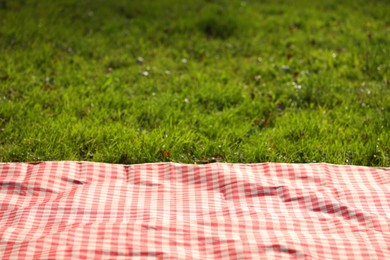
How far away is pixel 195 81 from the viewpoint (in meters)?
5.66

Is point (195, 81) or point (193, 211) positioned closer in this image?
point (193, 211)

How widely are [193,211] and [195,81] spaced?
237 cm

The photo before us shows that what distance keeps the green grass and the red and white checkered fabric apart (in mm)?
501

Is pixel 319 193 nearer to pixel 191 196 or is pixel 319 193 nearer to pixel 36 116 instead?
pixel 191 196

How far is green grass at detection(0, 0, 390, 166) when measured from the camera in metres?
4.55

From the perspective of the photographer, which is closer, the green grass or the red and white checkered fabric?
the red and white checkered fabric

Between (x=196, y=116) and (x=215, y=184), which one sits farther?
(x=196, y=116)

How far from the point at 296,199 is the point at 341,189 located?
0.32 metres

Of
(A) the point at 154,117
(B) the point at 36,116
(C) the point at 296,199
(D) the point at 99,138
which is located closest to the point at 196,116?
(A) the point at 154,117

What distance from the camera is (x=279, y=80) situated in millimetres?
5777

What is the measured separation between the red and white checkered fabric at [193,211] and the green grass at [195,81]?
0.50 m

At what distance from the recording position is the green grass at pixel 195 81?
4547 millimetres

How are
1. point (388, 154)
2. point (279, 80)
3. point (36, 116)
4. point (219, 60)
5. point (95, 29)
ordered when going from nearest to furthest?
point (388, 154), point (36, 116), point (279, 80), point (219, 60), point (95, 29)

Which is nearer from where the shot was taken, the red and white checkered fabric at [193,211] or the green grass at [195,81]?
the red and white checkered fabric at [193,211]
